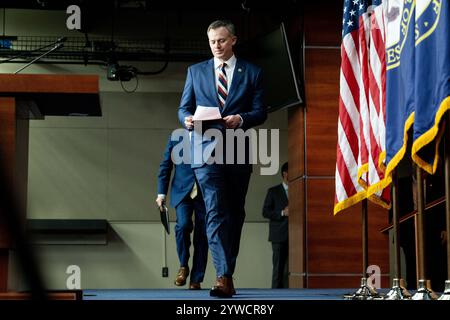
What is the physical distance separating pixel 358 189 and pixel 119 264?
7.17 m

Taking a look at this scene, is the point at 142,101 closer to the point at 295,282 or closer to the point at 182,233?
the point at 295,282

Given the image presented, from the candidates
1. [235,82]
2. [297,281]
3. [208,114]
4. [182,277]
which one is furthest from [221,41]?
[297,281]

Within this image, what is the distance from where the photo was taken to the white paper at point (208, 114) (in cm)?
406

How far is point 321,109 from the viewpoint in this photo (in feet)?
25.0

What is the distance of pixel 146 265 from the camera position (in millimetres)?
10984

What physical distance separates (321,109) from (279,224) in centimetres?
260

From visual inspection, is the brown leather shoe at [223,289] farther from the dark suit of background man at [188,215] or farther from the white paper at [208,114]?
the dark suit of background man at [188,215]

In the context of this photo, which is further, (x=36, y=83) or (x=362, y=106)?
(x=36, y=83)

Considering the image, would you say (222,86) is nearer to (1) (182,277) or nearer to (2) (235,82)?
(2) (235,82)

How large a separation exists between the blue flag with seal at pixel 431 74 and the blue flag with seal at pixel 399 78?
11 centimetres

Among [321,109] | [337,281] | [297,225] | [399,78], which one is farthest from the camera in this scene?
[297,225]

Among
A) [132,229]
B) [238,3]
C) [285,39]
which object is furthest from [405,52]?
[132,229]

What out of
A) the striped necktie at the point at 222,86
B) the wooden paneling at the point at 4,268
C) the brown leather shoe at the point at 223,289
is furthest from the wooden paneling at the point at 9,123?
the brown leather shoe at the point at 223,289

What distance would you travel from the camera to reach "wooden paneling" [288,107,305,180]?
25.0 feet
